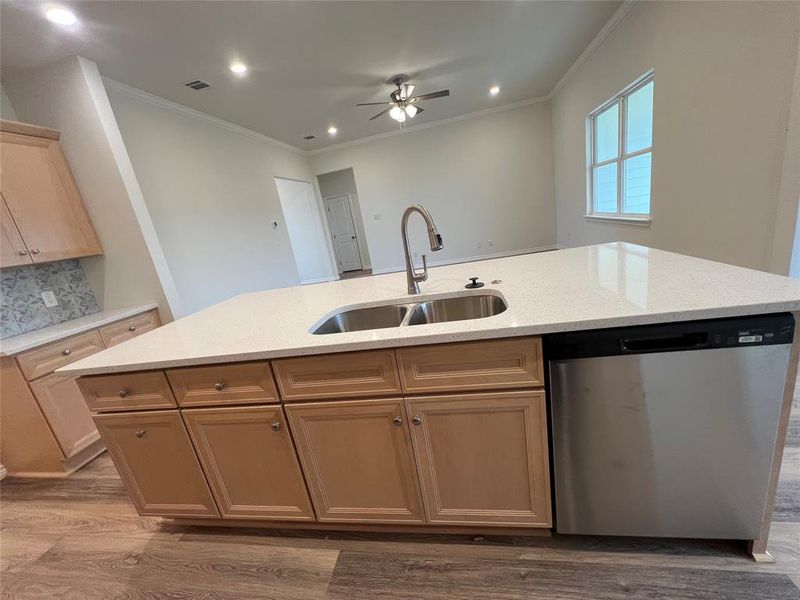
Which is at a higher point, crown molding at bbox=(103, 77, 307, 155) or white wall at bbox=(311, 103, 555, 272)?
crown molding at bbox=(103, 77, 307, 155)

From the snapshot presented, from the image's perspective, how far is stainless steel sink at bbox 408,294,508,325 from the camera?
148 cm

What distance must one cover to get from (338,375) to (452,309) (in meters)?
0.66

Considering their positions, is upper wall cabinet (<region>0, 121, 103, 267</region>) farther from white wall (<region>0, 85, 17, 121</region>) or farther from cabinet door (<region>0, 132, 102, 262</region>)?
white wall (<region>0, 85, 17, 121</region>)

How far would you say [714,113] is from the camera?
2.27 meters

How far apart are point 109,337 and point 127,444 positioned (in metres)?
1.43

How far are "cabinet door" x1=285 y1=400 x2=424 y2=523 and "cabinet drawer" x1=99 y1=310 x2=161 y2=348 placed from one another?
2056mm

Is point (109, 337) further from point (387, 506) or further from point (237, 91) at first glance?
point (237, 91)

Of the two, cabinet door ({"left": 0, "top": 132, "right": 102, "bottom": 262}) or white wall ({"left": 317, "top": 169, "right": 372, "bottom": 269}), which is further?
white wall ({"left": 317, "top": 169, "right": 372, "bottom": 269})

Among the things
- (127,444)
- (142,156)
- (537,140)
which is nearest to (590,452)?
(127,444)

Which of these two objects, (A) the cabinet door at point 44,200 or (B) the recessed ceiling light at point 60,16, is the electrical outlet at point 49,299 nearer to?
(A) the cabinet door at point 44,200

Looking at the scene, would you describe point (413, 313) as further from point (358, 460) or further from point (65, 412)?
point (65, 412)

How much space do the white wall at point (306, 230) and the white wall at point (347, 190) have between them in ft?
2.88

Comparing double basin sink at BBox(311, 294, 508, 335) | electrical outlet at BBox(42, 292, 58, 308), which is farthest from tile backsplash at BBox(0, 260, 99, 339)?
double basin sink at BBox(311, 294, 508, 335)

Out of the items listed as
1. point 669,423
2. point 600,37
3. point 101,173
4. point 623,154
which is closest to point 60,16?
point 101,173
